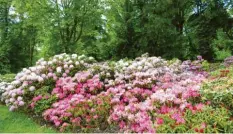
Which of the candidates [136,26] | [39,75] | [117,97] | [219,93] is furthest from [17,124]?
[136,26]

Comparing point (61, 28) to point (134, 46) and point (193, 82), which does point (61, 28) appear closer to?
point (134, 46)

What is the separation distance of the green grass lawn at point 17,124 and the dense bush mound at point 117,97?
0.23 meters

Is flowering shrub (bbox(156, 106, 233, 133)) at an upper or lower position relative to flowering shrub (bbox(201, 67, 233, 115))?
lower

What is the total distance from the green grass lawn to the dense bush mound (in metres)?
0.23

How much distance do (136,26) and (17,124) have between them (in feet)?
34.3

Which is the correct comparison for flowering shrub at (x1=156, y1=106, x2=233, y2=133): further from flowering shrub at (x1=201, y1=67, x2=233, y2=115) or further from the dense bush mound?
flowering shrub at (x1=201, y1=67, x2=233, y2=115)

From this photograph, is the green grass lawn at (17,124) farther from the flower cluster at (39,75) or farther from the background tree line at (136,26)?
the background tree line at (136,26)

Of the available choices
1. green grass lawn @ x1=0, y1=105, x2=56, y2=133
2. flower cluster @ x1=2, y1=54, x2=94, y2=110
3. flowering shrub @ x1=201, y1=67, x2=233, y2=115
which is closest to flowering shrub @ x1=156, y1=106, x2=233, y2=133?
flowering shrub @ x1=201, y1=67, x2=233, y2=115

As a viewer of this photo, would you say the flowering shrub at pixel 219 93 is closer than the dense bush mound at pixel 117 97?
No

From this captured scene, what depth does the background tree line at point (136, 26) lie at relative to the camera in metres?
16.3

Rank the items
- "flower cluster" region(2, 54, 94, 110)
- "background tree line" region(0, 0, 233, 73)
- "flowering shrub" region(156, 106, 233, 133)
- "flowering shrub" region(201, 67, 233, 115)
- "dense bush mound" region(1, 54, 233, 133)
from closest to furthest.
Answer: "flowering shrub" region(156, 106, 233, 133)
"dense bush mound" region(1, 54, 233, 133)
"flowering shrub" region(201, 67, 233, 115)
"flower cluster" region(2, 54, 94, 110)
"background tree line" region(0, 0, 233, 73)

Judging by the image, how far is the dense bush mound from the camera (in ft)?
17.5

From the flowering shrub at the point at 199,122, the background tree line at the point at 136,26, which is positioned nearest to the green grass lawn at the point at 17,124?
the flowering shrub at the point at 199,122

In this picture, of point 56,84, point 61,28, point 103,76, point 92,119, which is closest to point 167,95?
point 92,119
